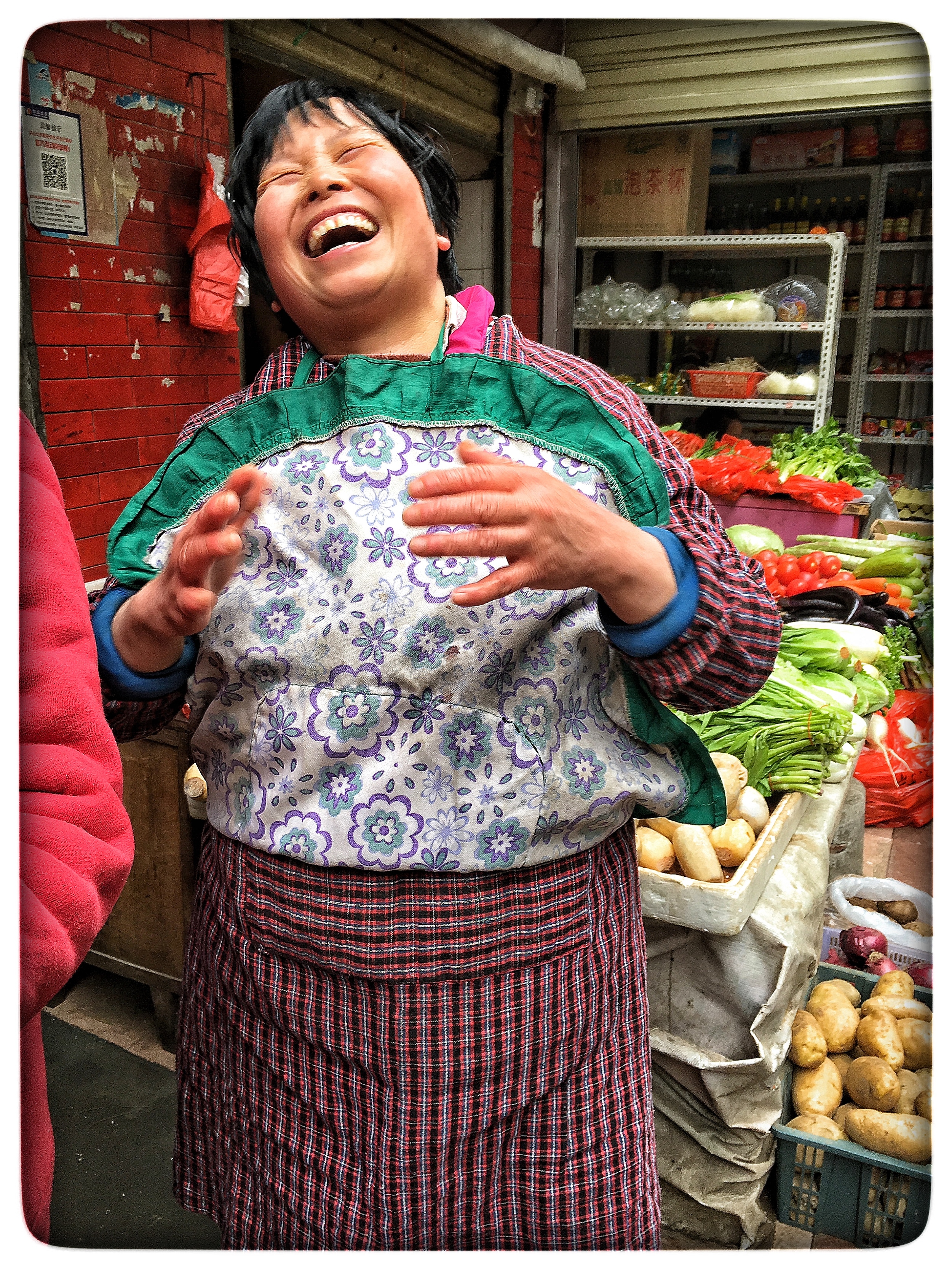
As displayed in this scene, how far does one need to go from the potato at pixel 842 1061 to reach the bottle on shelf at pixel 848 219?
6590 millimetres

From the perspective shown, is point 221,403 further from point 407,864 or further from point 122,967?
point 122,967

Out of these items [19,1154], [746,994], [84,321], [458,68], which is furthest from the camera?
[458,68]

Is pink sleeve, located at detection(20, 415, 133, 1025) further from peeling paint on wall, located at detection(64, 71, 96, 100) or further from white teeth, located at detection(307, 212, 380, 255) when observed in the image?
peeling paint on wall, located at detection(64, 71, 96, 100)

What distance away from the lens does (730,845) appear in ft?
5.74

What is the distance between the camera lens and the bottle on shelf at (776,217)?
723 cm

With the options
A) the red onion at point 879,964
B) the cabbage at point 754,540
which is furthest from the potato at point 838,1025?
the cabbage at point 754,540

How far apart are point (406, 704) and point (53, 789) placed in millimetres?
311

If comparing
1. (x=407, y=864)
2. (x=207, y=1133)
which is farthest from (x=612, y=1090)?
(x=207, y=1133)

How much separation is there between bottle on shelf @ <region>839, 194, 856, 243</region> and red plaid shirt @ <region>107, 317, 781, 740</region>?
705cm

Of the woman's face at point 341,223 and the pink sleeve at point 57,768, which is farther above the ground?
the woman's face at point 341,223

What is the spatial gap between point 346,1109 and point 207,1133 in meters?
0.30

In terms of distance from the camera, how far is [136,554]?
0.89 meters

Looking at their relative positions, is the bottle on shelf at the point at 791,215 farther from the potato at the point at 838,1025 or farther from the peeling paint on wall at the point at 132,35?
the potato at the point at 838,1025

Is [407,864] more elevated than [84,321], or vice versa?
[84,321]
